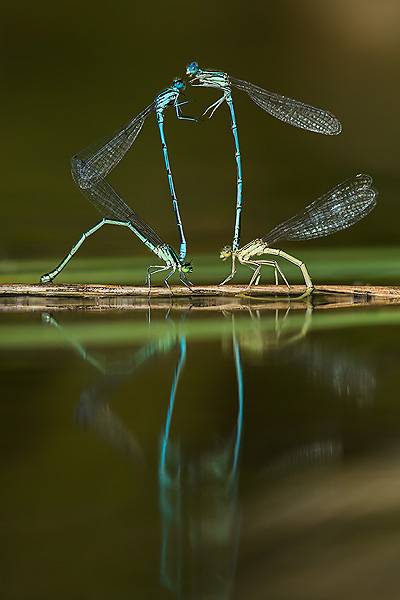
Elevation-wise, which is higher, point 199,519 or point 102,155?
point 102,155

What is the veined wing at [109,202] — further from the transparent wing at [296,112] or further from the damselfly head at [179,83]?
the transparent wing at [296,112]

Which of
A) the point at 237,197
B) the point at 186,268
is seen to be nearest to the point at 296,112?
the point at 237,197

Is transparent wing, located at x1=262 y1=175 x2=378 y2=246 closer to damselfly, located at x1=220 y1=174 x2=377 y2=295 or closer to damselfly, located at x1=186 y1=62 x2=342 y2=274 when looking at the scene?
damselfly, located at x1=220 y1=174 x2=377 y2=295

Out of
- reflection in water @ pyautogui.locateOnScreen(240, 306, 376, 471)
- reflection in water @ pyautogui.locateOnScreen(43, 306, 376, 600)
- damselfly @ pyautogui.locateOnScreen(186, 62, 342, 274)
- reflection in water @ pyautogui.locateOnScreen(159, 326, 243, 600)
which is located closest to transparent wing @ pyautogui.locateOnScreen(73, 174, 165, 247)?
damselfly @ pyautogui.locateOnScreen(186, 62, 342, 274)

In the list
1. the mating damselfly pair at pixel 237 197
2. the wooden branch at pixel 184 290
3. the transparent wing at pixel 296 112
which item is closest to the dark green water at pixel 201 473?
the wooden branch at pixel 184 290

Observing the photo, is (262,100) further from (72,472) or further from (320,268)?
(72,472)

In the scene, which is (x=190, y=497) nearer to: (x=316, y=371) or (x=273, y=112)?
(x=316, y=371)
